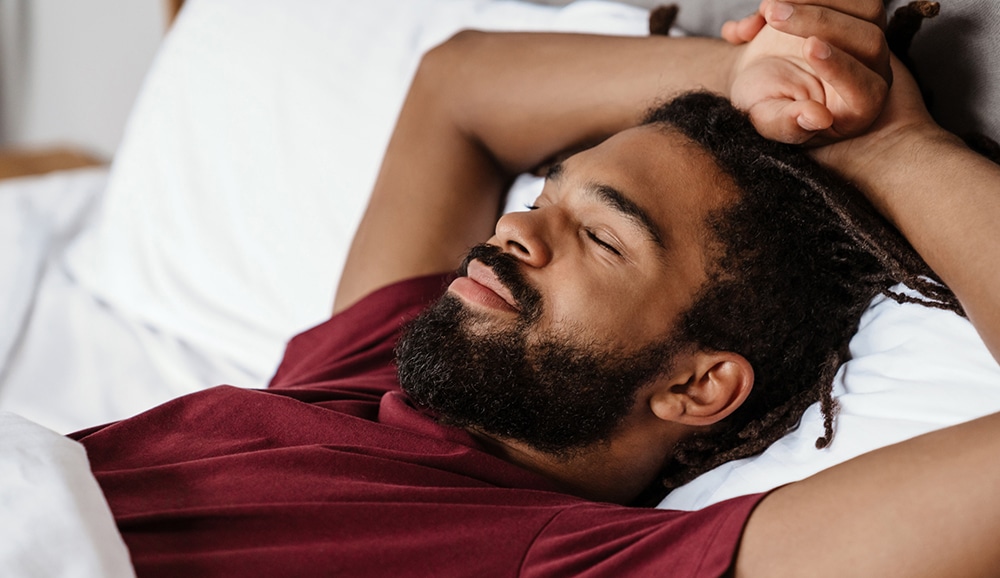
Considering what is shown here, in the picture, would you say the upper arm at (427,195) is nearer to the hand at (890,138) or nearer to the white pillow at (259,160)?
the white pillow at (259,160)

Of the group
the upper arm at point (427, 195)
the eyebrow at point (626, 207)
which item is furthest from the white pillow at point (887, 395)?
the upper arm at point (427, 195)

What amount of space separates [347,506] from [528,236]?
34 cm

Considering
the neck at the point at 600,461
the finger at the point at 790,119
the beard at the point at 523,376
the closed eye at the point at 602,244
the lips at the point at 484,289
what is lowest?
the neck at the point at 600,461

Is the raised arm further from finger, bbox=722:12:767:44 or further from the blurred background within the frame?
the blurred background

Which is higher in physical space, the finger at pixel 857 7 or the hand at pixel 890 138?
the finger at pixel 857 7

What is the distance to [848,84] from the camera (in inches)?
40.5

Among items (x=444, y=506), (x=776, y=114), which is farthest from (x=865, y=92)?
(x=444, y=506)

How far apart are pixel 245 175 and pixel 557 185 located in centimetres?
79

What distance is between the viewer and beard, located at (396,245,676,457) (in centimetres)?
109

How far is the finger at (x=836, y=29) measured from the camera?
102 centimetres

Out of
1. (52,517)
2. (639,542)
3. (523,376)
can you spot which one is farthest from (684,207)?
(52,517)

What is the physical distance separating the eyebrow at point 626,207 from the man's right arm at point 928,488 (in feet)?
0.85

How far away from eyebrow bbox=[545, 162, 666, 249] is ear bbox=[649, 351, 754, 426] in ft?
0.47

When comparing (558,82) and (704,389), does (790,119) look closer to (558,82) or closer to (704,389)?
(704,389)
